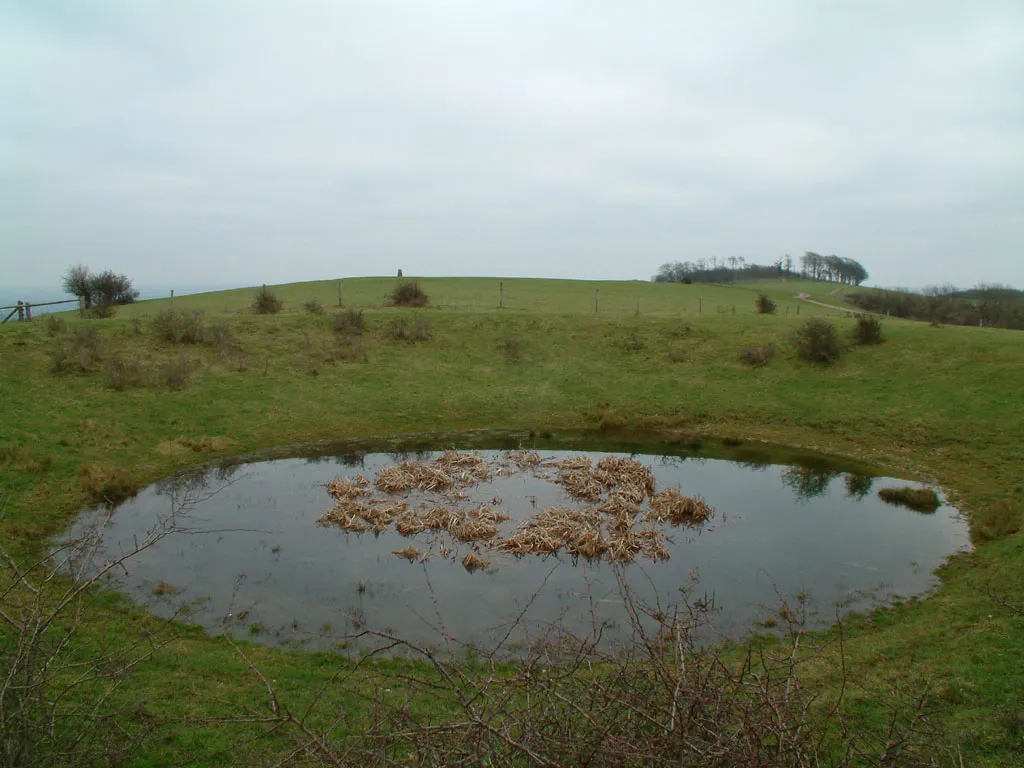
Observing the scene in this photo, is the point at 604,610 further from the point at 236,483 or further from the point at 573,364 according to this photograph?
the point at 573,364

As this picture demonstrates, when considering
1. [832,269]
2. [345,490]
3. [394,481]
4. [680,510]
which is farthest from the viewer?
[832,269]

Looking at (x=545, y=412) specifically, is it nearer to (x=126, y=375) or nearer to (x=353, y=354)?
(x=353, y=354)

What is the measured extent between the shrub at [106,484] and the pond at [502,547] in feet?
1.51

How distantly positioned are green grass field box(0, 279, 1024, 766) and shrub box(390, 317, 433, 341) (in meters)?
0.46

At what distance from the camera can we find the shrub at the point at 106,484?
15.2 meters

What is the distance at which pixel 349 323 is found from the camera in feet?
104

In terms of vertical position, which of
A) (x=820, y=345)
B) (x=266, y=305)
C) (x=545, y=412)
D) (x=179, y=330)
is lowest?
(x=545, y=412)

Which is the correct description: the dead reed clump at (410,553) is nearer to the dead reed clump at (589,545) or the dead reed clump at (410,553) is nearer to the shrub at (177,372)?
the dead reed clump at (589,545)

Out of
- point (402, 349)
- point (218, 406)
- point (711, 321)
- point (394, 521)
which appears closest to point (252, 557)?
point (394, 521)

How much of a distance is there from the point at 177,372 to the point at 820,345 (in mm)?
25333

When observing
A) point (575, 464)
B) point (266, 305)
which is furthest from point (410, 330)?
point (575, 464)

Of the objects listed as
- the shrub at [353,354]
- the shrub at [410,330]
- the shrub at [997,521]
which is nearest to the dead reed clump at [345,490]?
the shrub at [353,354]

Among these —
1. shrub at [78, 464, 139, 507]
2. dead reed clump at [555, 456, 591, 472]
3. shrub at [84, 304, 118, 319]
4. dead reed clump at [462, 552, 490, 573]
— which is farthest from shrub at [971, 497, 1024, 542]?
shrub at [84, 304, 118, 319]

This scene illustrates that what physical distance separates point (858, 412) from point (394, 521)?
1710cm
